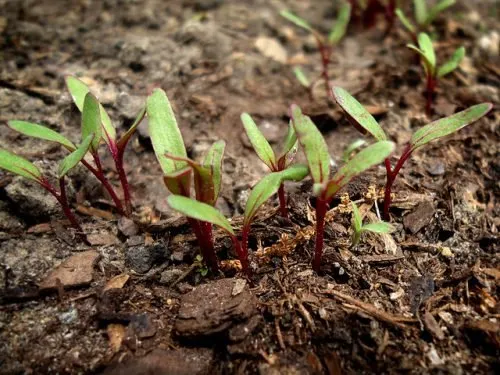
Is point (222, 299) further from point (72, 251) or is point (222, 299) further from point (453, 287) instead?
point (453, 287)

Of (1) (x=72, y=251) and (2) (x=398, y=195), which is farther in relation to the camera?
(2) (x=398, y=195)

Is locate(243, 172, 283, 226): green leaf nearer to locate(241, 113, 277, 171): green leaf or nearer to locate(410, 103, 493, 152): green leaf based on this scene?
locate(241, 113, 277, 171): green leaf

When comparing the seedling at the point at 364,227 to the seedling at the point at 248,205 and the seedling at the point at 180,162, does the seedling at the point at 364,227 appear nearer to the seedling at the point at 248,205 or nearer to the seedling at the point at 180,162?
the seedling at the point at 248,205

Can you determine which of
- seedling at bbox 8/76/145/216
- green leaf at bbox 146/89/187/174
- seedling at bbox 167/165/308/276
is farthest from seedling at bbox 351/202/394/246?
seedling at bbox 8/76/145/216

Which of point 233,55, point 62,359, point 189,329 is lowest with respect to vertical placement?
point 62,359

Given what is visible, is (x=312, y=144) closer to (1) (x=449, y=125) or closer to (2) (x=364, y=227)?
(2) (x=364, y=227)

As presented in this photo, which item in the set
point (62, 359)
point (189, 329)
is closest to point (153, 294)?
point (189, 329)
